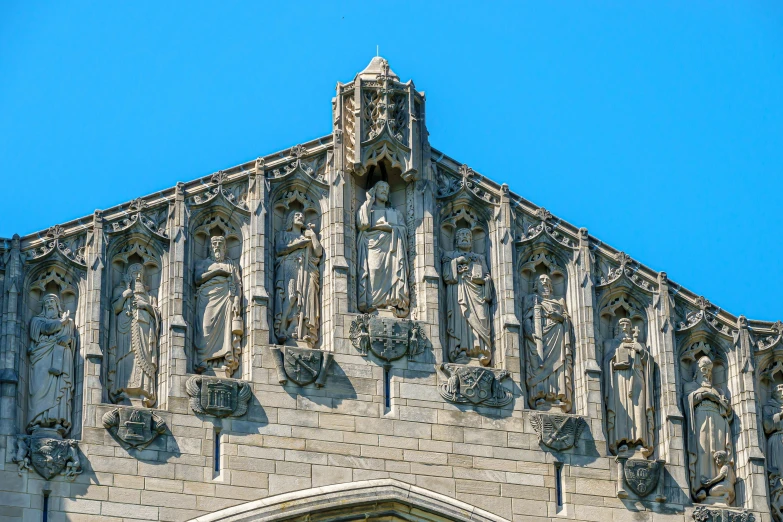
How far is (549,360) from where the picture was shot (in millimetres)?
47250

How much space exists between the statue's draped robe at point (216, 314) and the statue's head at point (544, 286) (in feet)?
17.1

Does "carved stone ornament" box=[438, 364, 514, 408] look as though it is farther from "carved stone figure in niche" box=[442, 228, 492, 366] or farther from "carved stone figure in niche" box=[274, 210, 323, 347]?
"carved stone figure in niche" box=[274, 210, 323, 347]

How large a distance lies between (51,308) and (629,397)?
32.1 ft

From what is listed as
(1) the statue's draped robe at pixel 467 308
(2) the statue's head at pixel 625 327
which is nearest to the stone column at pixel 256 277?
(1) the statue's draped robe at pixel 467 308

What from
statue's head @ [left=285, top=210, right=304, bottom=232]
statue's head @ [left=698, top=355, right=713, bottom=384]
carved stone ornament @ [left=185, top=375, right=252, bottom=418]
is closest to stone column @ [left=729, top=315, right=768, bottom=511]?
statue's head @ [left=698, top=355, right=713, bottom=384]

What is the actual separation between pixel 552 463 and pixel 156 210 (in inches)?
307

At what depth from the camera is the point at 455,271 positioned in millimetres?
47500

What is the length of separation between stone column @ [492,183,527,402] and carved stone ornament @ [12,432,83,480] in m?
7.43

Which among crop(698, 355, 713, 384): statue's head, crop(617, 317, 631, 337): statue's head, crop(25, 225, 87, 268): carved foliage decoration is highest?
crop(25, 225, 87, 268): carved foliage decoration

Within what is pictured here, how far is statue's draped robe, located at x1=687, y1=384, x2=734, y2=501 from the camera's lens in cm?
4706

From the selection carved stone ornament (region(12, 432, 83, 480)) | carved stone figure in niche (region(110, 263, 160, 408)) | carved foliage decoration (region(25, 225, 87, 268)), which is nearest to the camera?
carved stone ornament (region(12, 432, 83, 480))

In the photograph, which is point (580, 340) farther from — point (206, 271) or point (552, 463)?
point (206, 271)

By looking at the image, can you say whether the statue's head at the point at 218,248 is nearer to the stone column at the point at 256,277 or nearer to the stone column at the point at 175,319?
the stone column at the point at 256,277

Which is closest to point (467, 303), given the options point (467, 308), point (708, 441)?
point (467, 308)
